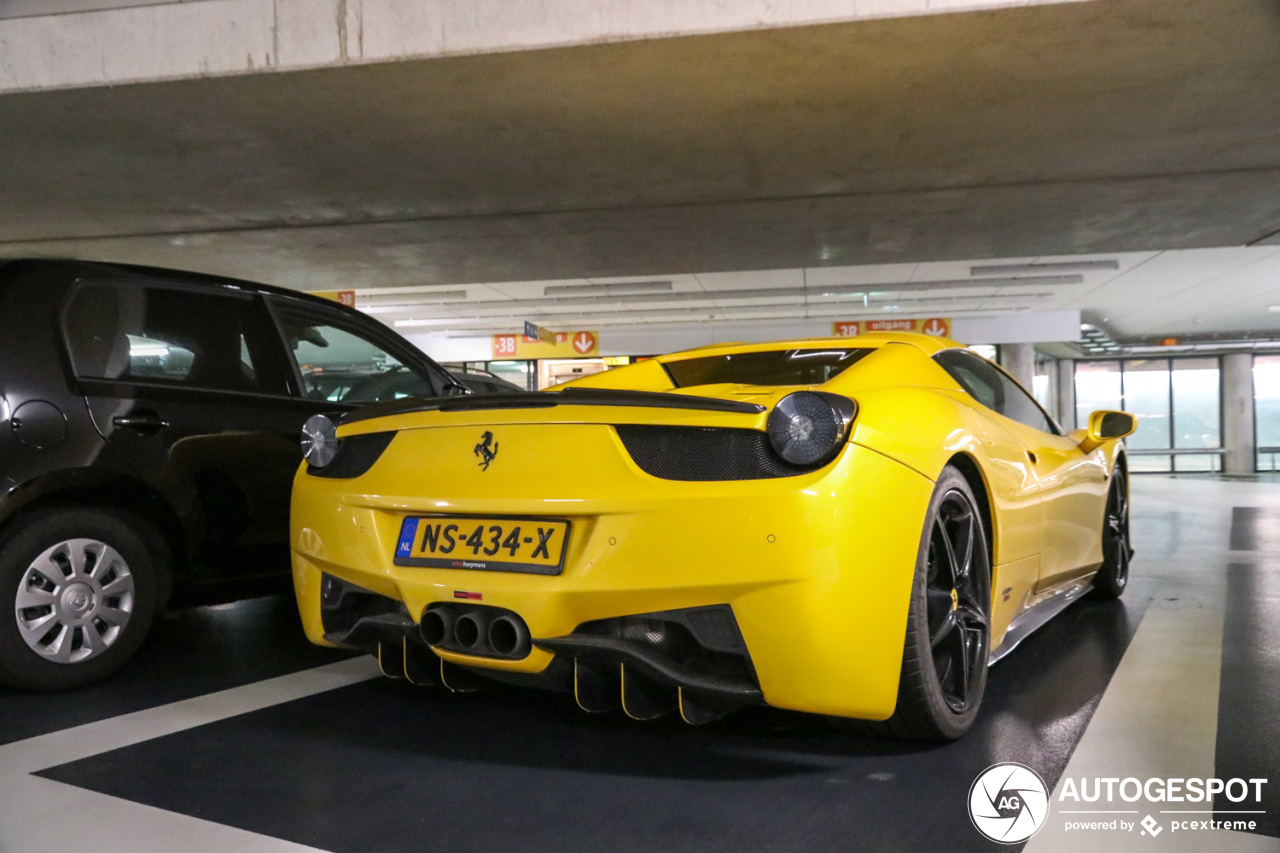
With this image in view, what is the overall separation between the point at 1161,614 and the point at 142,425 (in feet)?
13.9

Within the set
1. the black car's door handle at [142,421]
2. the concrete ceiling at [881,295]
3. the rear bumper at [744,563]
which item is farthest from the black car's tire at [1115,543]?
the concrete ceiling at [881,295]

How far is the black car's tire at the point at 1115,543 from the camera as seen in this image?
4.34 metres

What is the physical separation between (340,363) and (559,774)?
2.35 metres

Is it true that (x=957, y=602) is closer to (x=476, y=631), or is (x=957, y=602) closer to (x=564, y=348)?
(x=476, y=631)

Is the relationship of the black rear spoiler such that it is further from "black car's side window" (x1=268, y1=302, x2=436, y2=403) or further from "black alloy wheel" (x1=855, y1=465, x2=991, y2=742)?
"black car's side window" (x1=268, y1=302, x2=436, y2=403)

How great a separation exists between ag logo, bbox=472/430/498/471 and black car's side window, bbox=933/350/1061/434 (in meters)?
1.47

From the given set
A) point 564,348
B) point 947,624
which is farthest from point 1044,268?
point 947,624

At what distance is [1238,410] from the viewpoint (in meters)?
27.4

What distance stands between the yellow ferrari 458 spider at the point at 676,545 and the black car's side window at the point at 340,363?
115 centimetres

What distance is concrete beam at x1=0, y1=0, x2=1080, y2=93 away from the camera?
5117 millimetres

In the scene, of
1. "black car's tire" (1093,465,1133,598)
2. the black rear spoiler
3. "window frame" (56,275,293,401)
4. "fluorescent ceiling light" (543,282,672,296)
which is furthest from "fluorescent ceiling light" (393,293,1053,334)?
the black rear spoiler

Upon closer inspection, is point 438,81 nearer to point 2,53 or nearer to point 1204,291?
point 2,53

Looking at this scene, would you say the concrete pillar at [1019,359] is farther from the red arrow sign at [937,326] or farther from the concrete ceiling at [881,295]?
the red arrow sign at [937,326]

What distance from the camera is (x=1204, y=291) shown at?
1778cm
